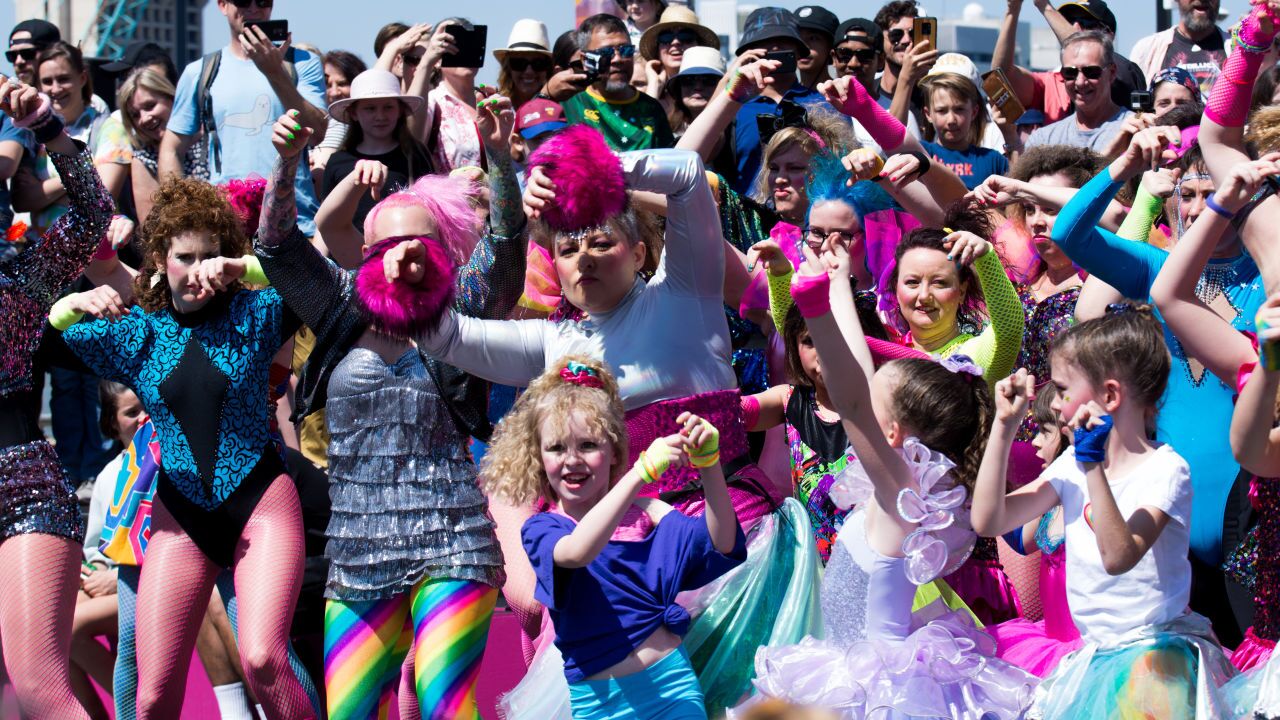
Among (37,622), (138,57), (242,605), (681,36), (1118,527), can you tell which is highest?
(1118,527)

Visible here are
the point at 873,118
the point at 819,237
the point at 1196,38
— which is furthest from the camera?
the point at 1196,38

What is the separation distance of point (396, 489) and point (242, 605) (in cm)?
53

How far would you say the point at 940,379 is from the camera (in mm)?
3670

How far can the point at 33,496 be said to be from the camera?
423cm

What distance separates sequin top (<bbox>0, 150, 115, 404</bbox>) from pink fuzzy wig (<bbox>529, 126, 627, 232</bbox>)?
1569mm

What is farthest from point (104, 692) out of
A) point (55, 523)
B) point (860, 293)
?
point (860, 293)

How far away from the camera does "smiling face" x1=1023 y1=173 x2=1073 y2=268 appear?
4.83 m

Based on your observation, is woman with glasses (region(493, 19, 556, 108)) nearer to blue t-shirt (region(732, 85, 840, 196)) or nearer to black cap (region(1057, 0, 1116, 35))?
blue t-shirt (region(732, 85, 840, 196))

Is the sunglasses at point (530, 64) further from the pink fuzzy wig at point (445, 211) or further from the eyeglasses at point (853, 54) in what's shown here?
the pink fuzzy wig at point (445, 211)

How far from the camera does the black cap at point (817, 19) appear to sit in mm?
7031

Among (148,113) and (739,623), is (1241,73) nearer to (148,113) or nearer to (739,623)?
(739,623)

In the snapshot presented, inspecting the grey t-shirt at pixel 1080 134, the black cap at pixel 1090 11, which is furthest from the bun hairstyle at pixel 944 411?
the black cap at pixel 1090 11

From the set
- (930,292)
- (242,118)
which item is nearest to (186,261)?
(930,292)

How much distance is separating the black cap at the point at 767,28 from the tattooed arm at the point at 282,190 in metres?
2.45
